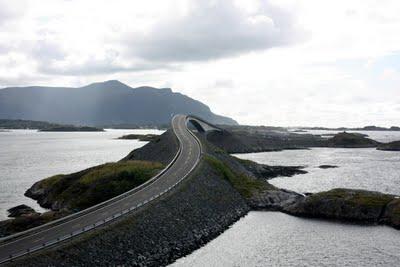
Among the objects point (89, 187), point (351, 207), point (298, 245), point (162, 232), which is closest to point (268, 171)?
point (351, 207)

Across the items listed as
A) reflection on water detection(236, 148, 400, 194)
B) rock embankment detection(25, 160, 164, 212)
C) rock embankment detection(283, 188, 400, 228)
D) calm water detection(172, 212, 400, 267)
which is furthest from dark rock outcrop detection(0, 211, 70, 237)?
reflection on water detection(236, 148, 400, 194)

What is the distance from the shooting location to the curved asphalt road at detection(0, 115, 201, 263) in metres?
40.5

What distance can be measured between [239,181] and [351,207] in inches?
1076

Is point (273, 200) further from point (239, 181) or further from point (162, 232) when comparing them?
point (162, 232)

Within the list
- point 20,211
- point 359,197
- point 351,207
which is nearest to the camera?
point 351,207

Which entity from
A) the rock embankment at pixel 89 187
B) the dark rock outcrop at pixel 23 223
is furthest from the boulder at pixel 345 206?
the dark rock outcrop at pixel 23 223

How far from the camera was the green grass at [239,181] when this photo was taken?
88669 mm

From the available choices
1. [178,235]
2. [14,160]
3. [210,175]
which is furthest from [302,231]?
[14,160]

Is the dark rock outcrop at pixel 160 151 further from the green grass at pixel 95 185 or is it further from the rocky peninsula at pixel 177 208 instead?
the green grass at pixel 95 185

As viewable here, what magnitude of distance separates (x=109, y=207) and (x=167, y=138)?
8238 centimetres

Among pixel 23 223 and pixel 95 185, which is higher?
pixel 95 185

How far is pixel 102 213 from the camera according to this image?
53781mm

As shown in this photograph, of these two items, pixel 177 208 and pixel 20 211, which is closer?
pixel 177 208

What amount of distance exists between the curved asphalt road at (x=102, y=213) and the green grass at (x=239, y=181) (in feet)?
15.2
